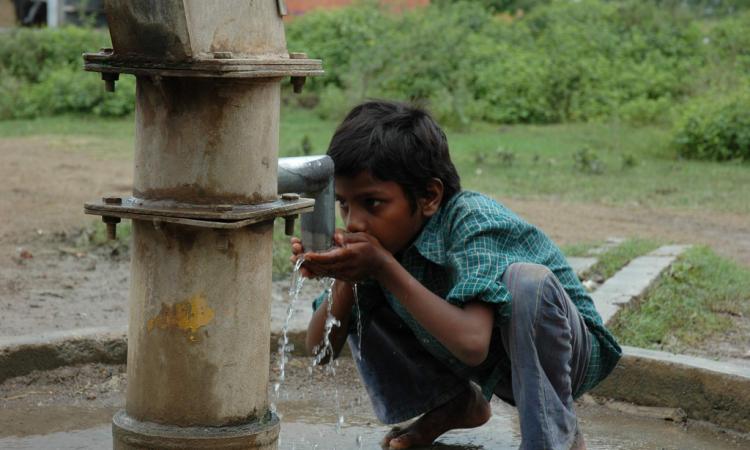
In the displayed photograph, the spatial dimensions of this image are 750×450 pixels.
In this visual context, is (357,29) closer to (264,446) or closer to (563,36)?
(563,36)

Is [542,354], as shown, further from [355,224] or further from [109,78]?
[109,78]

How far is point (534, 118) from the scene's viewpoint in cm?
1260

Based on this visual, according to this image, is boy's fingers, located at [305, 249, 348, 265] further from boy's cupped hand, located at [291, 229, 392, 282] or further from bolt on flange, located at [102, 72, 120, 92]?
bolt on flange, located at [102, 72, 120, 92]

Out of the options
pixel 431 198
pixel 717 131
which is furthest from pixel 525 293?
pixel 717 131

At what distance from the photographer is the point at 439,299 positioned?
2.16 metres

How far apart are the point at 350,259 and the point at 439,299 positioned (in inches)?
7.8

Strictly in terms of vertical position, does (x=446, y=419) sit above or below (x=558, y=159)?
above

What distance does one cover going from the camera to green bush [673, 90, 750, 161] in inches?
375

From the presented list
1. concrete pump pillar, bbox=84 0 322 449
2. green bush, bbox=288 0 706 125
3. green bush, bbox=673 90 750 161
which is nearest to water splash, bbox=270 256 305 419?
concrete pump pillar, bbox=84 0 322 449

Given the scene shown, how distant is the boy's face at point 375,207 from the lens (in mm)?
2285

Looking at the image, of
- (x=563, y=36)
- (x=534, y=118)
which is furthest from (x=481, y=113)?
(x=563, y=36)

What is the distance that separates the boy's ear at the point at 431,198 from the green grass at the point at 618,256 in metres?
2.16

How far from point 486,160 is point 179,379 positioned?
7.23m

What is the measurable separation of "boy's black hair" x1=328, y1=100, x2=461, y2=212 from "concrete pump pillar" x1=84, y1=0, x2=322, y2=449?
35 centimetres
